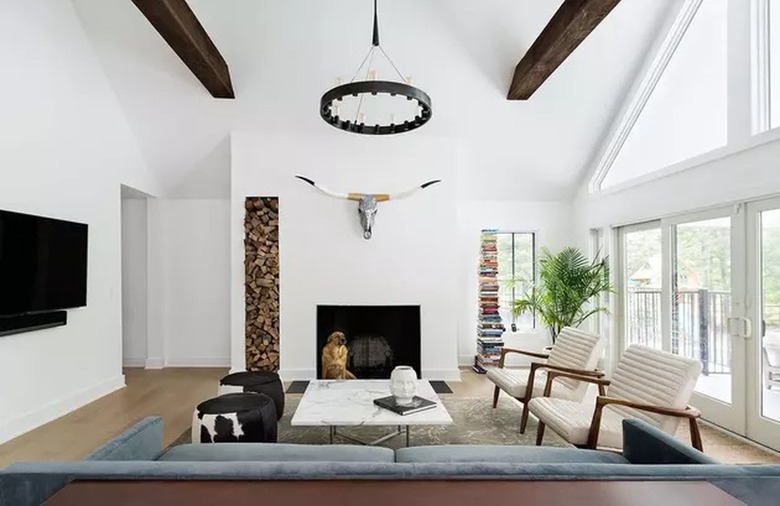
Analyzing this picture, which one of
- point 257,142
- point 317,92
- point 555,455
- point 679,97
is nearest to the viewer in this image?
point 555,455

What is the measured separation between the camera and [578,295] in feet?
17.2

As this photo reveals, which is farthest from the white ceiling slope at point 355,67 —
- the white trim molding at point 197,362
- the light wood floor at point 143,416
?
the light wood floor at point 143,416

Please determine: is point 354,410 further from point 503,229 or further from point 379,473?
point 503,229

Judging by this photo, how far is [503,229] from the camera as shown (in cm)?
634

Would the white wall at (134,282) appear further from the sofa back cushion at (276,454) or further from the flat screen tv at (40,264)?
the sofa back cushion at (276,454)

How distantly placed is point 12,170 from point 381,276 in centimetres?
358

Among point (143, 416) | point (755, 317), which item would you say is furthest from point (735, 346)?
point (143, 416)

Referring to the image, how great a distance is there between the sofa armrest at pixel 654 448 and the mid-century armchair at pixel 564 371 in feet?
4.46

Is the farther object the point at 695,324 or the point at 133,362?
the point at 133,362

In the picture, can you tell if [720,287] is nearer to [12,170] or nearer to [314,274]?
[314,274]

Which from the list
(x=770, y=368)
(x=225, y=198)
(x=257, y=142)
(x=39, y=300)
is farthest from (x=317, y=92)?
(x=770, y=368)

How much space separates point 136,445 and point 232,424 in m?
0.86

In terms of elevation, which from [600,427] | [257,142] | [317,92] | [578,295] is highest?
[317,92]

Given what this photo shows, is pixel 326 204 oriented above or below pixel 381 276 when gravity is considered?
above
